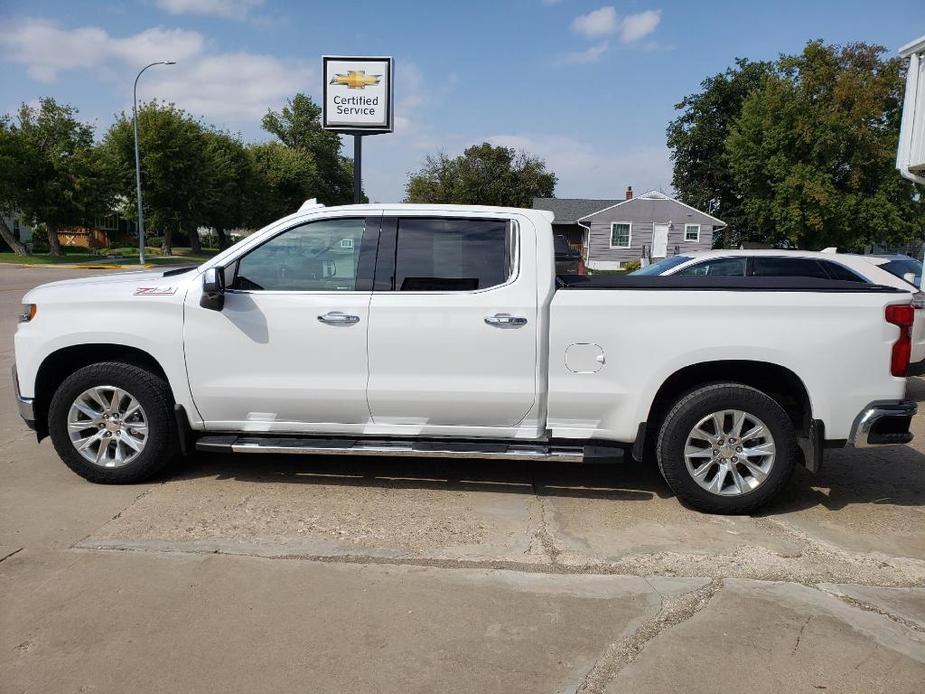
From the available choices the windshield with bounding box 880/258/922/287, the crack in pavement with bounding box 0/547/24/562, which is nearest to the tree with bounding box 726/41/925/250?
the windshield with bounding box 880/258/922/287

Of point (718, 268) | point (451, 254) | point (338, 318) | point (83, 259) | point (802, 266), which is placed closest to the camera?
point (338, 318)

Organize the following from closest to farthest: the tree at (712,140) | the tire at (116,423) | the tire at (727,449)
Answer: the tire at (727,449), the tire at (116,423), the tree at (712,140)

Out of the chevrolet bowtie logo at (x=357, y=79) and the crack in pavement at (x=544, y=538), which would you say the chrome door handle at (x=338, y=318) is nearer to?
the crack in pavement at (x=544, y=538)

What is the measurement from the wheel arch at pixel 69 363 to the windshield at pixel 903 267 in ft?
27.2

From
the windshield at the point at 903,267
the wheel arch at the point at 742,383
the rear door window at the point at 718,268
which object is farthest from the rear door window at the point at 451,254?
the windshield at the point at 903,267

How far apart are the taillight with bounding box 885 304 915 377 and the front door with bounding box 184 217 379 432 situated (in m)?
3.28

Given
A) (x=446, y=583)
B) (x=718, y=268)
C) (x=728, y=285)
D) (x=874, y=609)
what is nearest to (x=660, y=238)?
(x=718, y=268)

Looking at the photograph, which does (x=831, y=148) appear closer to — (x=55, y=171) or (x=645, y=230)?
(x=645, y=230)

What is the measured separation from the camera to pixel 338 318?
4.63 m

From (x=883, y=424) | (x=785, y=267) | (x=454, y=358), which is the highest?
(x=785, y=267)

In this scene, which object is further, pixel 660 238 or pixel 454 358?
pixel 660 238

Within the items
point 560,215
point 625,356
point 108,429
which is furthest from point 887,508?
point 560,215

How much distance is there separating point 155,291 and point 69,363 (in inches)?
35.6

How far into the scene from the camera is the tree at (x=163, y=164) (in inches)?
1505
